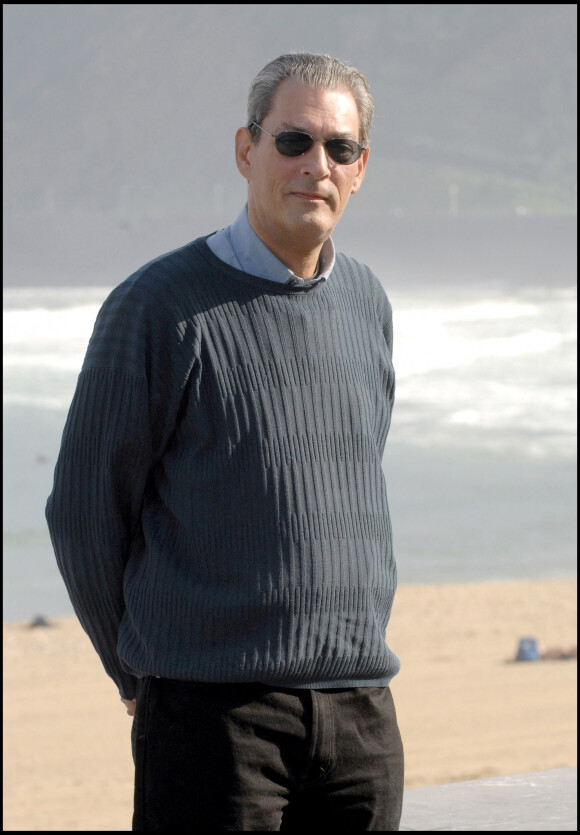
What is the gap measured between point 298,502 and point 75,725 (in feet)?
19.1

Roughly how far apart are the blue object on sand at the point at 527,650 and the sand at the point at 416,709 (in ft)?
0.27

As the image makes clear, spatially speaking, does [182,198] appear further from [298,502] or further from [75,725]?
[298,502]

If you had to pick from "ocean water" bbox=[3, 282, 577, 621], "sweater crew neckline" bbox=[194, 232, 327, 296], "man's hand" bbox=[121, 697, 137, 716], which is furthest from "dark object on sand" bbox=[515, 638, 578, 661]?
"sweater crew neckline" bbox=[194, 232, 327, 296]

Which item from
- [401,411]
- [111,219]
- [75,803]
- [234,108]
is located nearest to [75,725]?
[75,803]

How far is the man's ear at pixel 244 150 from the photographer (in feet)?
4.88

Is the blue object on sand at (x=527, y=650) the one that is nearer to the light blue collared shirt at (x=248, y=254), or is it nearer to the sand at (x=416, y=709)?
the sand at (x=416, y=709)

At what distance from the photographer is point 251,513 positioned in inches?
52.4

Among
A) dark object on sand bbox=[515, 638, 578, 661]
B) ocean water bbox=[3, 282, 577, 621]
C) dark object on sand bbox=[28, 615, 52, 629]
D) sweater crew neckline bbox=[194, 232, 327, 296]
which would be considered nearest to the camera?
sweater crew neckline bbox=[194, 232, 327, 296]

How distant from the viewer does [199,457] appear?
1344mm

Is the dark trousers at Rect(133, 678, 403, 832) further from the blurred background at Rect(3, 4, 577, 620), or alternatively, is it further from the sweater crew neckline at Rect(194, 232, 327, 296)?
the blurred background at Rect(3, 4, 577, 620)

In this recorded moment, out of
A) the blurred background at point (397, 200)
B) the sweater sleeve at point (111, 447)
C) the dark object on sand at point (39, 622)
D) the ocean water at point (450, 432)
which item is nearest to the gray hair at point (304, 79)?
the sweater sleeve at point (111, 447)

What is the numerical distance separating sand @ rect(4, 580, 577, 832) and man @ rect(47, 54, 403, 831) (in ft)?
11.8

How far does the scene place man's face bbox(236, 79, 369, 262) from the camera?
4.64 ft

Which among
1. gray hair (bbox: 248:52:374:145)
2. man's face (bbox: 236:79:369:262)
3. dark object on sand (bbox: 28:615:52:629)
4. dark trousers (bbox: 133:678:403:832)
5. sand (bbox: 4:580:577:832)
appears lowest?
sand (bbox: 4:580:577:832)
